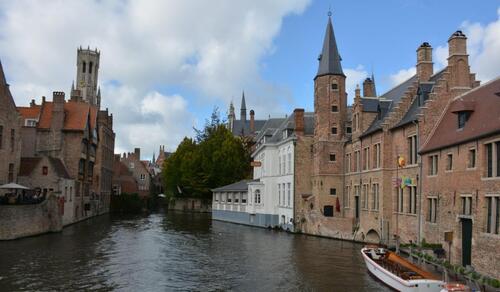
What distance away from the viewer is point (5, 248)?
30750mm

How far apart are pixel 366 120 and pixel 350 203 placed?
24.2 ft

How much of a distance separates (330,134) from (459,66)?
585 inches

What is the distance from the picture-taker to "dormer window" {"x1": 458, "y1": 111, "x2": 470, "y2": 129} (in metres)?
25.8

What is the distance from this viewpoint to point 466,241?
2373cm

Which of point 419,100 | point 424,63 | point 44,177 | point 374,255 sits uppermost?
point 424,63

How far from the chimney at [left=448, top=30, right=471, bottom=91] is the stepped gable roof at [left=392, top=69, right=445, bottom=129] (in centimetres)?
181

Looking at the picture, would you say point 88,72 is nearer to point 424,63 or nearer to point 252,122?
point 252,122

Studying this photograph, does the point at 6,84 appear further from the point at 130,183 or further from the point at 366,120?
the point at 130,183

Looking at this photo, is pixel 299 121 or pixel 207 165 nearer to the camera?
pixel 299 121

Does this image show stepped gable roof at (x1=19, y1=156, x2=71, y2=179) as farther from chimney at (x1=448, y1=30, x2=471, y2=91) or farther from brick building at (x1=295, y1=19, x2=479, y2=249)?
chimney at (x1=448, y1=30, x2=471, y2=91)

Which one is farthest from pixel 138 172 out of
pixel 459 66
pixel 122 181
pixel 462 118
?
pixel 462 118

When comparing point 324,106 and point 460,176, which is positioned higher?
point 324,106

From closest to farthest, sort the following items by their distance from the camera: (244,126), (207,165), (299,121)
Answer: (299,121), (207,165), (244,126)

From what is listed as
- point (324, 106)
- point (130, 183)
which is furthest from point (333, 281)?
point (130, 183)
